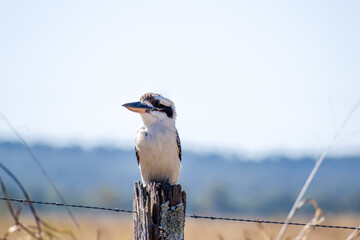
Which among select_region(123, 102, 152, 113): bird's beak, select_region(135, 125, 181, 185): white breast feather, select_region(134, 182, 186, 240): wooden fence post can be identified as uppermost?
select_region(123, 102, 152, 113): bird's beak

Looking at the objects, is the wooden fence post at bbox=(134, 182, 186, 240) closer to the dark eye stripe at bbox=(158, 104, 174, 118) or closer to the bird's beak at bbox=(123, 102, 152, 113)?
the bird's beak at bbox=(123, 102, 152, 113)

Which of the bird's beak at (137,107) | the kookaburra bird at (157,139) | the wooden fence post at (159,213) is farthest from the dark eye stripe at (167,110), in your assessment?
the wooden fence post at (159,213)

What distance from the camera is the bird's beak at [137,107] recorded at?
5656mm

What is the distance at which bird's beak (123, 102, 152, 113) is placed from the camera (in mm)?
5656

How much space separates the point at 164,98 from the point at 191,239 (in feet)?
57.5

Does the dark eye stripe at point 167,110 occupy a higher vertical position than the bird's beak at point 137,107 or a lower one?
higher

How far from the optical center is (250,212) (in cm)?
10481

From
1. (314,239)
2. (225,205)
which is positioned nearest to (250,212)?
(225,205)

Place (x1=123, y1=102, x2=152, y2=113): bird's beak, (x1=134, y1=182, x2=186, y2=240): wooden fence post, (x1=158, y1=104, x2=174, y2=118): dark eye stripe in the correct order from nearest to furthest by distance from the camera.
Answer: (x1=134, y1=182, x2=186, y2=240): wooden fence post
(x1=123, y1=102, x2=152, y2=113): bird's beak
(x1=158, y1=104, x2=174, y2=118): dark eye stripe

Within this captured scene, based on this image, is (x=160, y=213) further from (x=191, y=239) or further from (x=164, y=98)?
(x=191, y=239)

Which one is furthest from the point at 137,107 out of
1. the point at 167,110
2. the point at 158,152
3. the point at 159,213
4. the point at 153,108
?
the point at 159,213

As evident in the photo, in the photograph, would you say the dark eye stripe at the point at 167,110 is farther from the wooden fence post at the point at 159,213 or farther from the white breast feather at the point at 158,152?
A: the wooden fence post at the point at 159,213

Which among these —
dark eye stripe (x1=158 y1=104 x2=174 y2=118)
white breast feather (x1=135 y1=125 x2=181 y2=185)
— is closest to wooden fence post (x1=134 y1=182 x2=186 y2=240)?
white breast feather (x1=135 y1=125 x2=181 y2=185)

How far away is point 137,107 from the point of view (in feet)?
18.7
